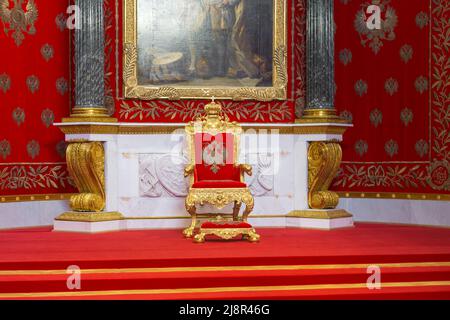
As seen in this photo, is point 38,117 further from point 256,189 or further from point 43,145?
point 256,189

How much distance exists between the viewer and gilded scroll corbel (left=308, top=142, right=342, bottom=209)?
8766 millimetres

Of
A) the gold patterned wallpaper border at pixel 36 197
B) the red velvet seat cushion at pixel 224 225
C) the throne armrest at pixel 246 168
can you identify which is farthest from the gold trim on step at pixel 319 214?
the gold patterned wallpaper border at pixel 36 197

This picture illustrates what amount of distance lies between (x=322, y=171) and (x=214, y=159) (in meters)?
1.35

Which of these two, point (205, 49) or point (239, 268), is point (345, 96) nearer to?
point (205, 49)

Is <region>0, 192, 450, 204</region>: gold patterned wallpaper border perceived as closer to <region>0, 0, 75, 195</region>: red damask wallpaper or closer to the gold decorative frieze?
<region>0, 0, 75, 195</region>: red damask wallpaper

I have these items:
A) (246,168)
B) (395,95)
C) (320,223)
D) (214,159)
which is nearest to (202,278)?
(246,168)

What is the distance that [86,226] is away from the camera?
8352 millimetres

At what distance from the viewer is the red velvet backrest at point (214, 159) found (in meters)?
8.20

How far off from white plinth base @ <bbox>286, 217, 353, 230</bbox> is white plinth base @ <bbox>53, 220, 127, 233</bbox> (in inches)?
78.9

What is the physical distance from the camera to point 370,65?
30.9 ft

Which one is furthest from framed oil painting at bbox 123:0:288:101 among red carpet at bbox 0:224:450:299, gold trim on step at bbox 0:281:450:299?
gold trim on step at bbox 0:281:450:299

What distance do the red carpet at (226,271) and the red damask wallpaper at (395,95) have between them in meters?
2.09
